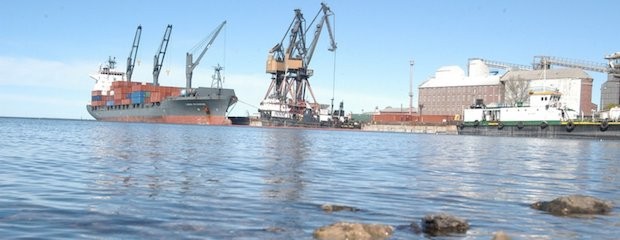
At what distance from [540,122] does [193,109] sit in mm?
65870

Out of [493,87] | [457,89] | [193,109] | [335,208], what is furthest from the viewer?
[457,89]

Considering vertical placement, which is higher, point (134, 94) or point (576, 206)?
point (134, 94)

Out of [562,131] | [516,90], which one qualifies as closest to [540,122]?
[562,131]

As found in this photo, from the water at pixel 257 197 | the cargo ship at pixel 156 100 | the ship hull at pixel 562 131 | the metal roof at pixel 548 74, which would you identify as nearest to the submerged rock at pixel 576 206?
the water at pixel 257 197

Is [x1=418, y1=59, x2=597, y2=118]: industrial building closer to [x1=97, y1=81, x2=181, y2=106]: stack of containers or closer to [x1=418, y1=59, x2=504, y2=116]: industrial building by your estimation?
[x1=418, y1=59, x2=504, y2=116]: industrial building

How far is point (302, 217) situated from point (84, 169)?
10.8 metres

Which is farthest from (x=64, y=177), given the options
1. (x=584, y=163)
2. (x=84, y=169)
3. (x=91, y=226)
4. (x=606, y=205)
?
(x=584, y=163)

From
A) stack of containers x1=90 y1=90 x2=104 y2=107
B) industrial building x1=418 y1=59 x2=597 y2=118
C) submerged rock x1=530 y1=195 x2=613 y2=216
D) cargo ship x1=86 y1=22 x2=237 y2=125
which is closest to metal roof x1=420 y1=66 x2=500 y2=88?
industrial building x1=418 y1=59 x2=597 y2=118

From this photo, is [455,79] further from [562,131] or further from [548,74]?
[562,131]

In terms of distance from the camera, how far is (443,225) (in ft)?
35.1

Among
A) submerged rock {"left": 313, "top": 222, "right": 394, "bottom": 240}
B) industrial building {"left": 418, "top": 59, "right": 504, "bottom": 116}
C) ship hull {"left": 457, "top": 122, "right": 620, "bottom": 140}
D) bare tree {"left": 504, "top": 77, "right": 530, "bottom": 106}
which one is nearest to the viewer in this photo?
submerged rock {"left": 313, "top": 222, "right": 394, "bottom": 240}

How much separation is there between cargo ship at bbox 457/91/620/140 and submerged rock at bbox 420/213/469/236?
6979 cm

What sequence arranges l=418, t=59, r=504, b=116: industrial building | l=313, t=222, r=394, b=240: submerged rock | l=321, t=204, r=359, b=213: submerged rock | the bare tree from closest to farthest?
l=313, t=222, r=394, b=240: submerged rock < l=321, t=204, r=359, b=213: submerged rock < the bare tree < l=418, t=59, r=504, b=116: industrial building

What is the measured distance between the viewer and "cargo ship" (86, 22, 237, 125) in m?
122
